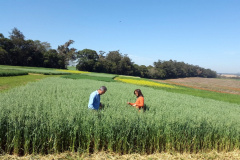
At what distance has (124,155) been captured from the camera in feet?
14.8

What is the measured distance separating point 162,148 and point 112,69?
71631 millimetres

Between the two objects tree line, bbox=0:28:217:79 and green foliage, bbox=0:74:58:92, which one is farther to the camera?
tree line, bbox=0:28:217:79

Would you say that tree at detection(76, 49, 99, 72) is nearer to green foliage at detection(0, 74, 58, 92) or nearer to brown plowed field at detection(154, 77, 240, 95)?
brown plowed field at detection(154, 77, 240, 95)

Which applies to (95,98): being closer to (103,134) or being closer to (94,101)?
(94,101)

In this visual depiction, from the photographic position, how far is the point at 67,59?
87.0 m

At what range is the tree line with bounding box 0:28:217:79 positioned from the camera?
5697 centimetres

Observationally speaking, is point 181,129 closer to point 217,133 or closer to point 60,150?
point 217,133

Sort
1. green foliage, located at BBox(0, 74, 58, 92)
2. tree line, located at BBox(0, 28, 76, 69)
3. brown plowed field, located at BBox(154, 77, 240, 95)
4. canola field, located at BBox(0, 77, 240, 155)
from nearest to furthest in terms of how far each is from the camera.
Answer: canola field, located at BBox(0, 77, 240, 155), green foliage, located at BBox(0, 74, 58, 92), brown plowed field, located at BBox(154, 77, 240, 95), tree line, located at BBox(0, 28, 76, 69)

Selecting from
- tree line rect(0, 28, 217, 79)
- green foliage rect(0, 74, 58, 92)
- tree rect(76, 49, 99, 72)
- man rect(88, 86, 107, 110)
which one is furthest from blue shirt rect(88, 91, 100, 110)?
tree rect(76, 49, 99, 72)

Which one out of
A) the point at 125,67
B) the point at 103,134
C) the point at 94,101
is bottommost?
the point at 103,134

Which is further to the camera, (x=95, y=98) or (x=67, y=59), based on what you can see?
(x=67, y=59)

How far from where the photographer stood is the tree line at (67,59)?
57.0 m

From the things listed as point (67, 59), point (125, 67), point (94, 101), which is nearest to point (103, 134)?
point (94, 101)

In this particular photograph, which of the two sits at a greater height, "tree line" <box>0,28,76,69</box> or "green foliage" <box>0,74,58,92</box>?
"tree line" <box>0,28,76,69</box>
